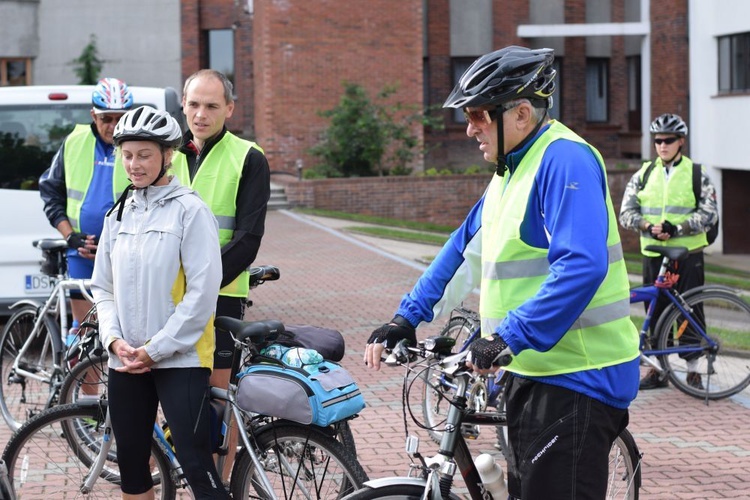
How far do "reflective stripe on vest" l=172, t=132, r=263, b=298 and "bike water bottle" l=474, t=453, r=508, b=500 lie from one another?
192cm

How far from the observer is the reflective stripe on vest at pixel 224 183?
521 cm

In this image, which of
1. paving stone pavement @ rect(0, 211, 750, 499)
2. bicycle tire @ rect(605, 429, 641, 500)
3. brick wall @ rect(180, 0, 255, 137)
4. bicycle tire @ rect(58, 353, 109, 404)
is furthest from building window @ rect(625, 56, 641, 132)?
bicycle tire @ rect(605, 429, 641, 500)

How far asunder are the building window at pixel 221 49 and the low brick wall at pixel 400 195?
10431 millimetres

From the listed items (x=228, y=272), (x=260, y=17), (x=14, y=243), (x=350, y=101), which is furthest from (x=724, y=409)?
(x=260, y=17)

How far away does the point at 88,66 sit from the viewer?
34.8 metres

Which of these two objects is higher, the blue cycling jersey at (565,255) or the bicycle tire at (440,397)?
the blue cycling jersey at (565,255)

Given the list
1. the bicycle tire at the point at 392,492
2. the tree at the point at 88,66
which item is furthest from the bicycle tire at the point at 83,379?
the tree at the point at 88,66

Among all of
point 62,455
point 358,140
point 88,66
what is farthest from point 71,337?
point 88,66

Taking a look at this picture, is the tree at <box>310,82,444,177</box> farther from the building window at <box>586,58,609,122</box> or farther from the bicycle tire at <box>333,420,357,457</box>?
the bicycle tire at <box>333,420,357,457</box>

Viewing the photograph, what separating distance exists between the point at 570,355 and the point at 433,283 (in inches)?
23.8

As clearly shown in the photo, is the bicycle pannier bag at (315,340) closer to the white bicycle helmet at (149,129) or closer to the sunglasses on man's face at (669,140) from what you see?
the white bicycle helmet at (149,129)

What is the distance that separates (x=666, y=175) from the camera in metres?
8.53

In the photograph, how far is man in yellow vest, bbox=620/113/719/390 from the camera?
8.34 meters

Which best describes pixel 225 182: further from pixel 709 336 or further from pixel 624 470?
pixel 709 336
